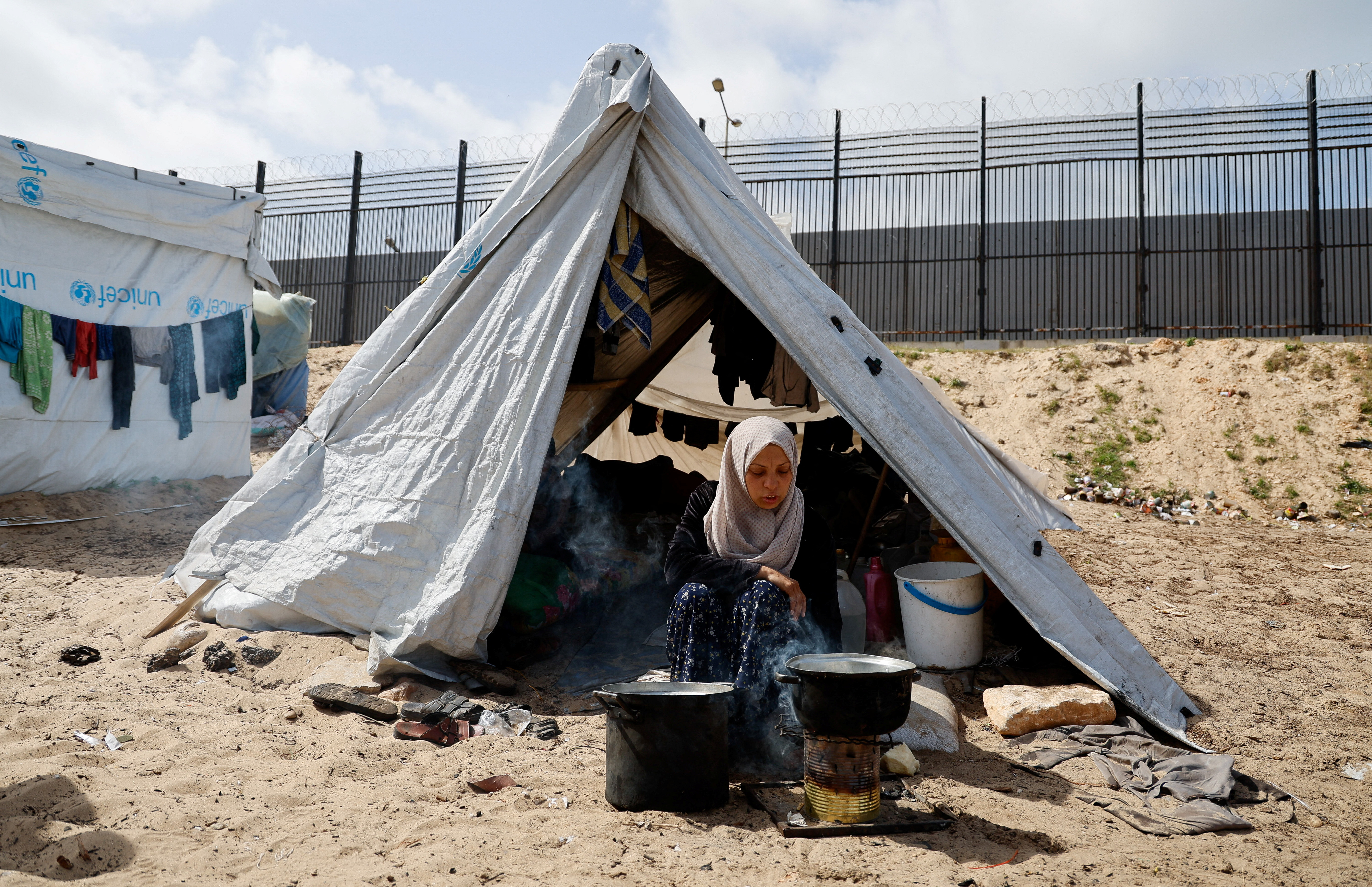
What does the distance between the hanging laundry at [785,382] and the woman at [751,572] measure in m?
1.82

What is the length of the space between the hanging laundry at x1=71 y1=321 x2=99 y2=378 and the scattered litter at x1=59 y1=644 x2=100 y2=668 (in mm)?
3859

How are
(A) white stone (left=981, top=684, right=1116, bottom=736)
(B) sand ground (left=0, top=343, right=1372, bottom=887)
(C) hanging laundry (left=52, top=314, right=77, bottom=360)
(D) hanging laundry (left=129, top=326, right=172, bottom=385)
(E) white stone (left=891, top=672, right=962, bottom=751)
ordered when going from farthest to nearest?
(D) hanging laundry (left=129, top=326, right=172, bottom=385)
(C) hanging laundry (left=52, top=314, right=77, bottom=360)
(A) white stone (left=981, top=684, right=1116, bottom=736)
(E) white stone (left=891, top=672, right=962, bottom=751)
(B) sand ground (left=0, top=343, right=1372, bottom=887)

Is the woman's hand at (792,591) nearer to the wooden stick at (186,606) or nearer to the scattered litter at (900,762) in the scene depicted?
the scattered litter at (900,762)

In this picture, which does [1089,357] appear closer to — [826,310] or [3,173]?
[826,310]

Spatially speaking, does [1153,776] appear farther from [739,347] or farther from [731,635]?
[739,347]

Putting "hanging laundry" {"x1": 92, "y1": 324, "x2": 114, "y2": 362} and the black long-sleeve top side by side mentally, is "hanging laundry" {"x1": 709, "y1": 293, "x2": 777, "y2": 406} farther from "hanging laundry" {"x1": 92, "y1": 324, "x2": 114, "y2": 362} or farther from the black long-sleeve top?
"hanging laundry" {"x1": 92, "y1": 324, "x2": 114, "y2": 362}

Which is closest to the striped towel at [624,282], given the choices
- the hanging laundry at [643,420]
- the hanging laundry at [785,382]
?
the hanging laundry at [785,382]

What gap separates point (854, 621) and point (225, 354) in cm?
645

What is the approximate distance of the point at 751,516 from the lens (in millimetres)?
3301

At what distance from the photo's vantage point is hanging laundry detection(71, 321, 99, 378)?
6734 mm

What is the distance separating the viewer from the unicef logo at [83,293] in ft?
22.3

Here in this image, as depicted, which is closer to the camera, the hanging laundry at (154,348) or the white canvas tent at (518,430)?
the white canvas tent at (518,430)

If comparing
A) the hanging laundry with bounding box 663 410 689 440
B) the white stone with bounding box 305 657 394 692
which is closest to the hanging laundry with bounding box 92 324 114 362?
the hanging laundry with bounding box 663 410 689 440

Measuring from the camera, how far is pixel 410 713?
3.21 m
